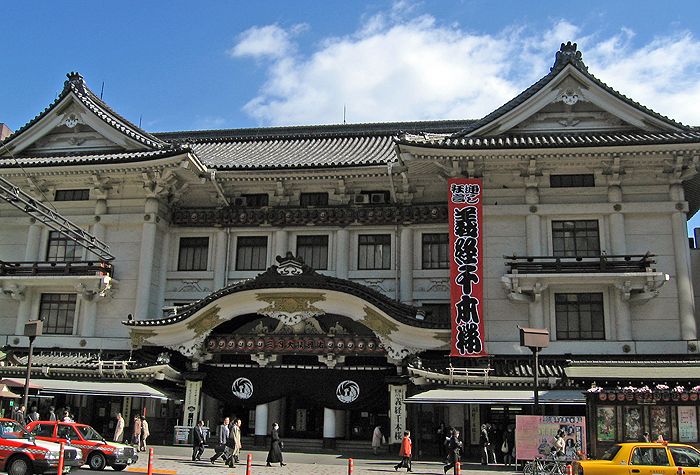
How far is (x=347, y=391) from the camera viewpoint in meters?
A: 28.3

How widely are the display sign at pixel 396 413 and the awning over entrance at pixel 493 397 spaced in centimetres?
185

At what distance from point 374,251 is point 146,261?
10.1 m

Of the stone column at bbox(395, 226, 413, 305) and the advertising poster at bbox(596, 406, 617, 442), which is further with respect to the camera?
the stone column at bbox(395, 226, 413, 305)

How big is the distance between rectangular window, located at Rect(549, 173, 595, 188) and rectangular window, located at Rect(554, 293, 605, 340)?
4.57 metres

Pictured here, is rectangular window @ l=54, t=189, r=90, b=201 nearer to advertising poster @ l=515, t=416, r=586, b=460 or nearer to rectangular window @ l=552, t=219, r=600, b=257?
rectangular window @ l=552, t=219, r=600, b=257

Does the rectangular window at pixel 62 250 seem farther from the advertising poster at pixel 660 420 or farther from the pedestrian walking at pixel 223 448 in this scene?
the advertising poster at pixel 660 420

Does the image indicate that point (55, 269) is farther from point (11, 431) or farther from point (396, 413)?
point (396, 413)

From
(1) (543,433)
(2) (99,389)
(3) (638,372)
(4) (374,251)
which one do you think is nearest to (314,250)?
(4) (374,251)

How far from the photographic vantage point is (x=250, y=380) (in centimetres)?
2908

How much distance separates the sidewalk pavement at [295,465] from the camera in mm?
21188

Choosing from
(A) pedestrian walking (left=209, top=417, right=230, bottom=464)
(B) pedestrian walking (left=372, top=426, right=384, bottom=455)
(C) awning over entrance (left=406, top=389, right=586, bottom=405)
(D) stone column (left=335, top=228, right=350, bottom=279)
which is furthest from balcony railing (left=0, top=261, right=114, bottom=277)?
(C) awning over entrance (left=406, top=389, right=586, bottom=405)

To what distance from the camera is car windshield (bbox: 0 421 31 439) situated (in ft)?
60.1

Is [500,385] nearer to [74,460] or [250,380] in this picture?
[250,380]

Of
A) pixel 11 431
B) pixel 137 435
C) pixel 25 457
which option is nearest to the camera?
pixel 25 457
